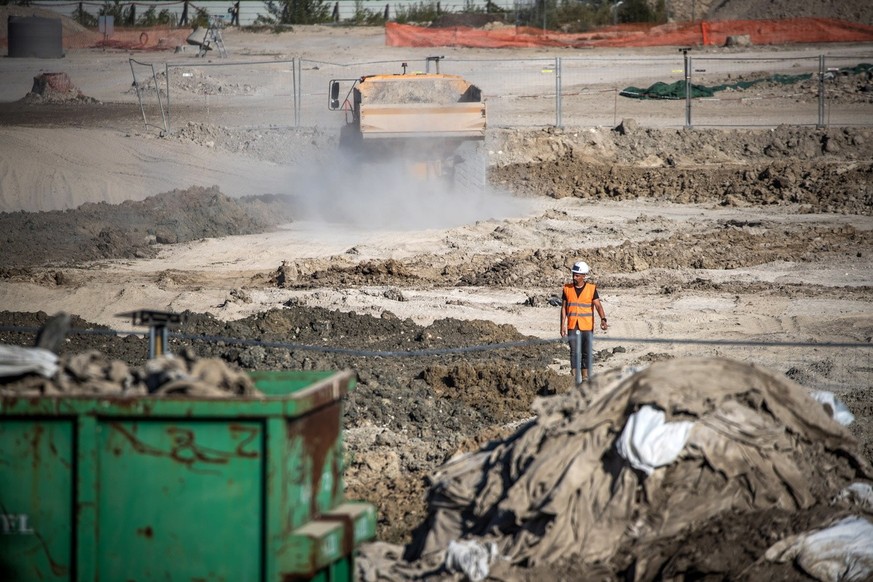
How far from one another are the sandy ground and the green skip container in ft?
9.74

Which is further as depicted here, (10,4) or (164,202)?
(10,4)

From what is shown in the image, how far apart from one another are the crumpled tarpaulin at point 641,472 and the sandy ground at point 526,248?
60.5 inches

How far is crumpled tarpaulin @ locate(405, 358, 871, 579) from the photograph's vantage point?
603 centimetres

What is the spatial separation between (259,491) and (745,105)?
28.9m

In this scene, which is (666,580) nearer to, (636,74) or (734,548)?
(734,548)

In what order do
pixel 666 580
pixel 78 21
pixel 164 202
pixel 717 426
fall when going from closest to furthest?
pixel 666 580, pixel 717 426, pixel 164 202, pixel 78 21

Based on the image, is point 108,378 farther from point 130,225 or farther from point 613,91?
point 613,91

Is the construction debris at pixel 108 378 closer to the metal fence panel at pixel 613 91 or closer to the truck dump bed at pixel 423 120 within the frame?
the truck dump bed at pixel 423 120

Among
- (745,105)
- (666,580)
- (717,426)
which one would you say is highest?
(745,105)

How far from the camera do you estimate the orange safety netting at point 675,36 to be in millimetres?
40625

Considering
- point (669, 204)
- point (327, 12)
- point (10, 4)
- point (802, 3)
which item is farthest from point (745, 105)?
point (10, 4)

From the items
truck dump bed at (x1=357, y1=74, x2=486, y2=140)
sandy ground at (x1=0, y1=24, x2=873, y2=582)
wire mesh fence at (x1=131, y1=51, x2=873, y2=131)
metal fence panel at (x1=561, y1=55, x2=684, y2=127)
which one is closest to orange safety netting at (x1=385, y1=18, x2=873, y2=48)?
wire mesh fence at (x1=131, y1=51, x2=873, y2=131)

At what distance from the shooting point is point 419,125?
20.4 metres

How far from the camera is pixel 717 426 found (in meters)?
6.17
